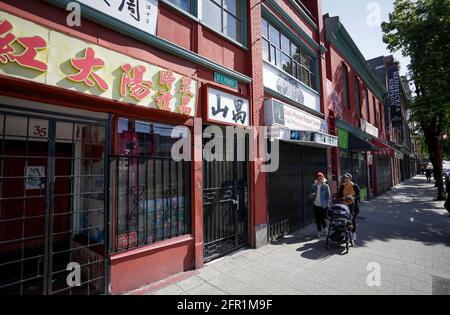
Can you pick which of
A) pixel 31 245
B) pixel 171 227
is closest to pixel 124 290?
pixel 171 227

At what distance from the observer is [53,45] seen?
136 inches

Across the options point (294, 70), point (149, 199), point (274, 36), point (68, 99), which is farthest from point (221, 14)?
point (149, 199)

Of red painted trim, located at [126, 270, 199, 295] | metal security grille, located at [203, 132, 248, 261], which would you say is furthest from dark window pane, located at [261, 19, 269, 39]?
red painted trim, located at [126, 270, 199, 295]

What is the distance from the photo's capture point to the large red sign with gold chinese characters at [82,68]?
3.12 m

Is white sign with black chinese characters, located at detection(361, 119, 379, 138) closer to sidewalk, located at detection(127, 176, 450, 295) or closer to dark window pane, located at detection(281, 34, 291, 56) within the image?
dark window pane, located at detection(281, 34, 291, 56)

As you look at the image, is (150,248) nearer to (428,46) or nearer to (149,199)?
(149,199)

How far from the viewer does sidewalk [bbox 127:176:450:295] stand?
454 cm

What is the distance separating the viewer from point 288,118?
8.39 m

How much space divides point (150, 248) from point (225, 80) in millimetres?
4180

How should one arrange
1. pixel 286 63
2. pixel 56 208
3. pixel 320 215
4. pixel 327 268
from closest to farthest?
pixel 327 268 → pixel 56 208 → pixel 320 215 → pixel 286 63

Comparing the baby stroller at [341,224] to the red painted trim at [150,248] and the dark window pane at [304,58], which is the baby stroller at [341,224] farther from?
the dark window pane at [304,58]

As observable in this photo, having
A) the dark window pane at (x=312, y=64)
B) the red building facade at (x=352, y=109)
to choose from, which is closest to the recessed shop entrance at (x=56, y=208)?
the dark window pane at (x=312, y=64)

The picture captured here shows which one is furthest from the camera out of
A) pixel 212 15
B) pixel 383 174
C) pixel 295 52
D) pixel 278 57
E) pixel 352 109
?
pixel 383 174
